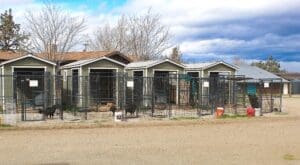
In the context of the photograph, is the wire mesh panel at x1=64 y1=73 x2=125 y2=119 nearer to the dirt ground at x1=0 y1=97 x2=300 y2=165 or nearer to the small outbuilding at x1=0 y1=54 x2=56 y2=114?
the small outbuilding at x1=0 y1=54 x2=56 y2=114

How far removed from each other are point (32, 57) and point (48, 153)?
14.0 meters

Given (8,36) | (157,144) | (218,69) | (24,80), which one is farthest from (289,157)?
(8,36)

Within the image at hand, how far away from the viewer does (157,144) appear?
1324cm

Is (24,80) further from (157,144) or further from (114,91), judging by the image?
(157,144)

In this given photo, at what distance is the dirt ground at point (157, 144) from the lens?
35.1 ft

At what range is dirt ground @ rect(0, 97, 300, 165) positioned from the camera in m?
10.7

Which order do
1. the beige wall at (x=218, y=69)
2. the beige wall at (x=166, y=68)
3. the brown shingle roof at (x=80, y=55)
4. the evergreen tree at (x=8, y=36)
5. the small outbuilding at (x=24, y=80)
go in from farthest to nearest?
the evergreen tree at (x=8, y=36) → the brown shingle roof at (x=80, y=55) → the beige wall at (x=218, y=69) → the beige wall at (x=166, y=68) → the small outbuilding at (x=24, y=80)

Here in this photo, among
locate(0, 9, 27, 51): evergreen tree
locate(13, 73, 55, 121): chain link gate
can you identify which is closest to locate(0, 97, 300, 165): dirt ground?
locate(13, 73, 55, 121): chain link gate

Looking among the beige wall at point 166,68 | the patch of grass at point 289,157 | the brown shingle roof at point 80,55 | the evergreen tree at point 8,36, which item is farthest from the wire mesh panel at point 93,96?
the evergreen tree at point 8,36

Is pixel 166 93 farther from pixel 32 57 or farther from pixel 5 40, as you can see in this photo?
pixel 5 40

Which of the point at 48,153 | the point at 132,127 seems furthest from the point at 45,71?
the point at 48,153

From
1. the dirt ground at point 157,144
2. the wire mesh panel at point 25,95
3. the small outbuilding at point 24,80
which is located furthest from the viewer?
the small outbuilding at point 24,80

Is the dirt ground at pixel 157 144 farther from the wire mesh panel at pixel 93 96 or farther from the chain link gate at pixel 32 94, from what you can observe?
the chain link gate at pixel 32 94

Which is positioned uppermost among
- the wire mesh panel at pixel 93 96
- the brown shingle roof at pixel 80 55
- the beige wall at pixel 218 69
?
Result: the brown shingle roof at pixel 80 55
